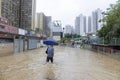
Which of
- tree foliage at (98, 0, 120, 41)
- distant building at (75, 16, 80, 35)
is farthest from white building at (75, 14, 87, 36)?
tree foliage at (98, 0, 120, 41)

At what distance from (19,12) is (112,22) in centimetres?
2954

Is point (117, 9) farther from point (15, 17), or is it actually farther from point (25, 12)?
point (25, 12)

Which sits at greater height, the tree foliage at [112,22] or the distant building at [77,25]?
the distant building at [77,25]

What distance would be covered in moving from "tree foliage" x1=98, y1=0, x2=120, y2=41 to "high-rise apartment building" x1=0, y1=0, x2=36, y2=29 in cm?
1783

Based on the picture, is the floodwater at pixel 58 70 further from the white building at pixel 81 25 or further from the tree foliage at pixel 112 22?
the white building at pixel 81 25

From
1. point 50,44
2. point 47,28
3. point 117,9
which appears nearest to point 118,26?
point 117,9

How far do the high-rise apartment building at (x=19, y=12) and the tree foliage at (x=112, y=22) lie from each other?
17834 mm

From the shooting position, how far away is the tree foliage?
40625 millimetres

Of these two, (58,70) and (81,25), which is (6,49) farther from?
(81,25)

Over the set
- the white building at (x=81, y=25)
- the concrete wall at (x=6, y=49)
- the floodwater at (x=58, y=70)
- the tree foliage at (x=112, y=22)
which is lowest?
the floodwater at (x=58, y=70)

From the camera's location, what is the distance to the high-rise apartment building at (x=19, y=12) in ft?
168

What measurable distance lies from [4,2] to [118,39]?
72.3 feet

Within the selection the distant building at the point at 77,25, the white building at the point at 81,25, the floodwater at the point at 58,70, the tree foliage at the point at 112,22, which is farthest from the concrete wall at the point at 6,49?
the distant building at the point at 77,25

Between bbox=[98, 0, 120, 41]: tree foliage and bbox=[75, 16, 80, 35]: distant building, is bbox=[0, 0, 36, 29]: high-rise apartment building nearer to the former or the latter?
bbox=[98, 0, 120, 41]: tree foliage
